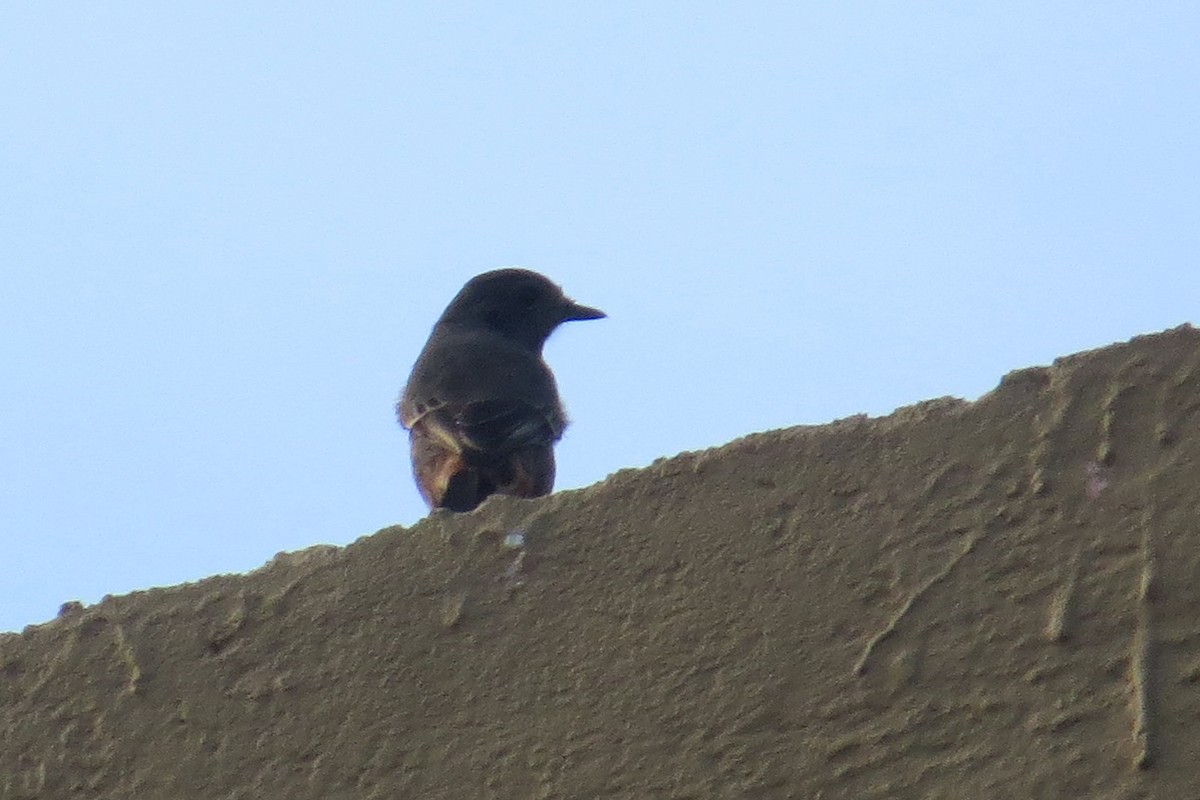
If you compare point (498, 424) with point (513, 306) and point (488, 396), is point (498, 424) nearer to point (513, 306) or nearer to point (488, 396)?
point (488, 396)

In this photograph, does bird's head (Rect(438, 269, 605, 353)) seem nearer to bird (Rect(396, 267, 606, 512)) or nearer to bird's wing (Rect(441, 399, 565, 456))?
bird (Rect(396, 267, 606, 512))

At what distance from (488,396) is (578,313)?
4.50 feet

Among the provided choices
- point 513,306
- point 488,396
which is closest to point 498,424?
point 488,396

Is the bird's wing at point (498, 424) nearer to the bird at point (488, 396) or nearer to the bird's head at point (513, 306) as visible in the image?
the bird at point (488, 396)

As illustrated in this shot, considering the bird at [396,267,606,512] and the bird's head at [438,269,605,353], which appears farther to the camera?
the bird's head at [438,269,605,353]

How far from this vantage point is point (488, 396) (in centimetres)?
646

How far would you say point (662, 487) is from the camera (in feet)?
8.41

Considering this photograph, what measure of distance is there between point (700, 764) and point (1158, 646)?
598 mm

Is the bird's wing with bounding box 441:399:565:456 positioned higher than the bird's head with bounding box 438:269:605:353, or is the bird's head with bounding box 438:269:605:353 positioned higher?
the bird's head with bounding box 438:269:605:353

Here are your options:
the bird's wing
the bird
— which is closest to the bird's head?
the bird

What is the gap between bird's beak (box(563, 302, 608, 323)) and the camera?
25.3 ft

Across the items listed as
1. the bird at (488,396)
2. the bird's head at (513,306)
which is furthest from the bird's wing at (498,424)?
the bird's head at (513,306)

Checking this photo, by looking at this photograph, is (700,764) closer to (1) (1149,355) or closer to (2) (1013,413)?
(2) (1013,413)

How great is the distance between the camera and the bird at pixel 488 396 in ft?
20.0
